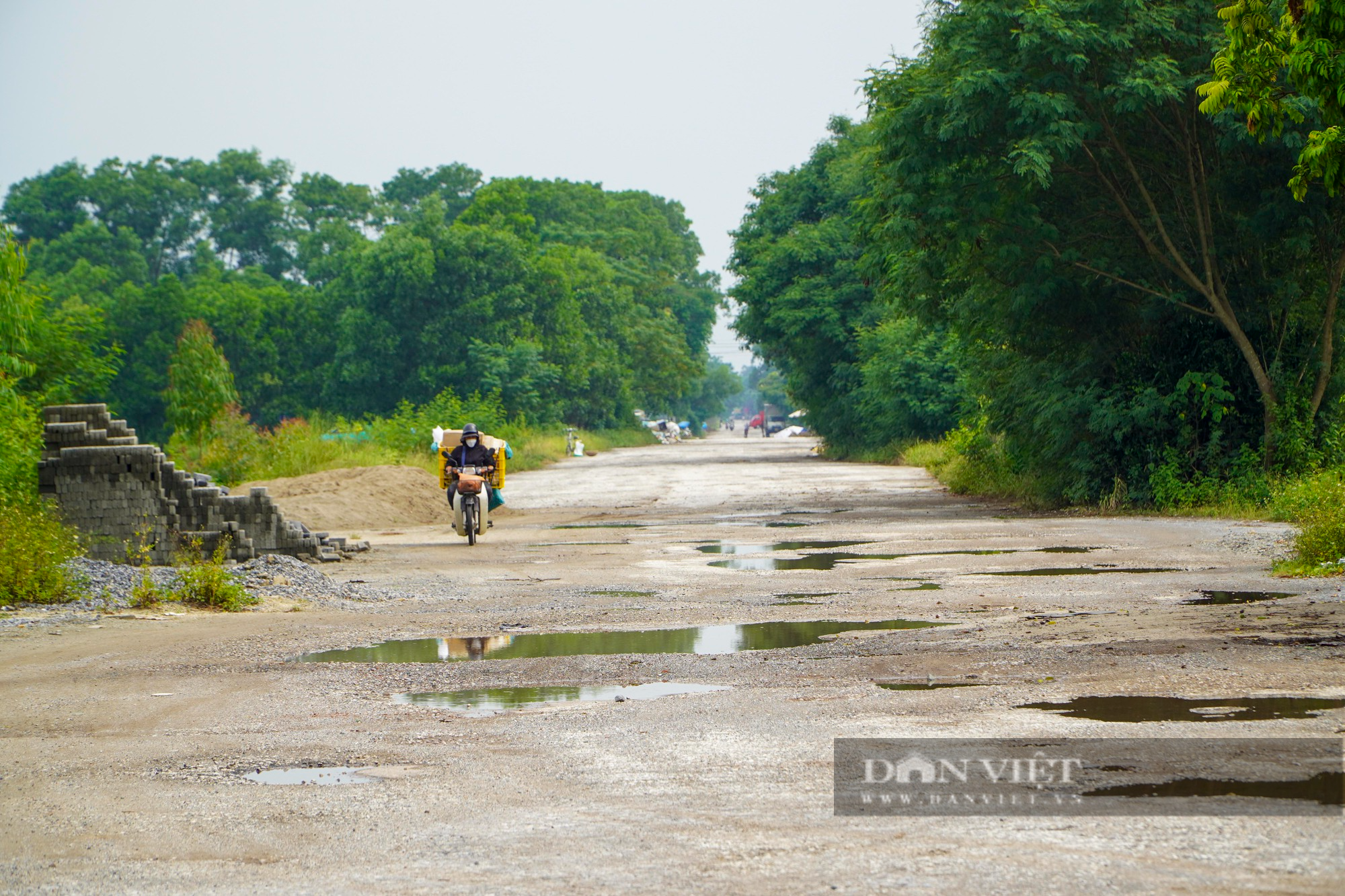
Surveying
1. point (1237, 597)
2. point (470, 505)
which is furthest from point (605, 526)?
point (1237, 597)

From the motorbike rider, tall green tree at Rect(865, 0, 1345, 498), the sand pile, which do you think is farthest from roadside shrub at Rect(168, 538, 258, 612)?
tall green tree at Rect(865, 0, 1345, 498)

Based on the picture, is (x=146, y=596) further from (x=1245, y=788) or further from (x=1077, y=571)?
(x=1245, y=788)

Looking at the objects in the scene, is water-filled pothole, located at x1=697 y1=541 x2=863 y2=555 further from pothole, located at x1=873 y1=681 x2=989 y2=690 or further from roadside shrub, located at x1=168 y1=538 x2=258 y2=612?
pothole, located at x1=873 y1=681 x2=989 y2=690

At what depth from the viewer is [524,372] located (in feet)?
240

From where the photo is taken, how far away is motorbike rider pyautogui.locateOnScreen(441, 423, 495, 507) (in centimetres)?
2075

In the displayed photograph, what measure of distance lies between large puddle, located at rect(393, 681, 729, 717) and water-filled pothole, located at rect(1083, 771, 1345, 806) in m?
3.11

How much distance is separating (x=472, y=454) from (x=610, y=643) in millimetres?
11306

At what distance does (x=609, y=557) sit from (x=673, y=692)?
957cm

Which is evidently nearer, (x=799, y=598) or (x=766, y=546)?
(x=799, y=598)

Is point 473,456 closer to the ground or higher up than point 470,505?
higher up

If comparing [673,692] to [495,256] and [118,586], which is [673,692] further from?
[495,256]

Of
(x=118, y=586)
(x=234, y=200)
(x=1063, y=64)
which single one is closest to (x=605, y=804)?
(x=118, y=586)

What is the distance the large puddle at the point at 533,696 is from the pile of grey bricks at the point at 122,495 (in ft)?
27.9

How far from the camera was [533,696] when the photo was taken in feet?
26.2
